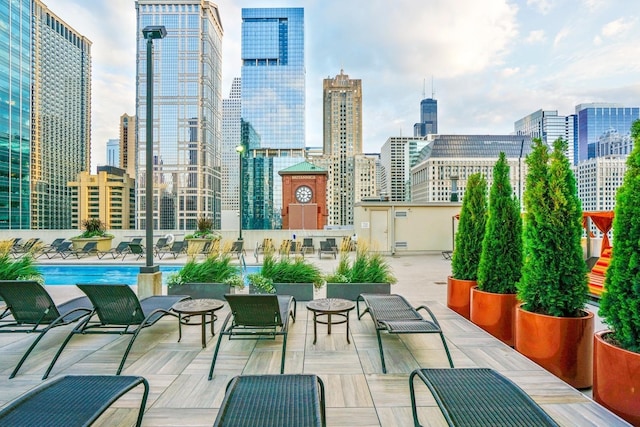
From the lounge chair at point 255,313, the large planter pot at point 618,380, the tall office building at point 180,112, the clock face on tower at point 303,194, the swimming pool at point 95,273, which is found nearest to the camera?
the large planter pot at point 618,380

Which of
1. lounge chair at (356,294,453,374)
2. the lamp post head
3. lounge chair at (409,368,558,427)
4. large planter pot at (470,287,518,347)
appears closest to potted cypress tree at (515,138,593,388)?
large planter pot at (470,287,518,347)

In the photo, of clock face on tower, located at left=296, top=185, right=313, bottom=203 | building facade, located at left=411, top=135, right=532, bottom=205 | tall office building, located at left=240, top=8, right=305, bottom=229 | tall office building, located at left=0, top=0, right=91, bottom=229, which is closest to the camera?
clock face on tower, located at left=296, top=185, right=313, bottom=203

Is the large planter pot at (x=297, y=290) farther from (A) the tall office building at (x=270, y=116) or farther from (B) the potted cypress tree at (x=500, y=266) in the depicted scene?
(A) the tall office building at (x=270, y=116)

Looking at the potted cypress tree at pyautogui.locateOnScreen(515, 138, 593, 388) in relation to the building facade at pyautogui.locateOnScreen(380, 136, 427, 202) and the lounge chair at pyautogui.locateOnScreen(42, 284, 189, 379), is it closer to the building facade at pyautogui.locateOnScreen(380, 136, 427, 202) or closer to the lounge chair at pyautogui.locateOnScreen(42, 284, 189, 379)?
the lounge chair at pyautogui.locateOnScreen(42, 284, 189, 379)

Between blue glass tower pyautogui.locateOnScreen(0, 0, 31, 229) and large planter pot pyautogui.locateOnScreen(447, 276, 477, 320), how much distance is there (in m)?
62.6

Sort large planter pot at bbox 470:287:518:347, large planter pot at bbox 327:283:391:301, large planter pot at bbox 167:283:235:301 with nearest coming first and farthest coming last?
1. large planter pot at bbox 470:287:518:347
2. large planter pot at bbox 167:283:235:301
3. large planter pot at bbox 327:283:391:301

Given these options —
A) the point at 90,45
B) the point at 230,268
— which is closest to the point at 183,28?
the point at 90,45

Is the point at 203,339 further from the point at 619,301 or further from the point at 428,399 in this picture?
the point at 619,301

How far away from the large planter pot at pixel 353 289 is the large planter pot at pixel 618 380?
304 cm

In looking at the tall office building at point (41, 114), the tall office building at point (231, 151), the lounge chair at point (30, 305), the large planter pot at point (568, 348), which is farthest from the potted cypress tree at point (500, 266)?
the tall office building at point (231, 151)

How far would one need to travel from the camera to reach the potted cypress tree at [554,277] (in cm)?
282

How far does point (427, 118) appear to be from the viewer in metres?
193

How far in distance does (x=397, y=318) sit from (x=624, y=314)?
74.7 inches

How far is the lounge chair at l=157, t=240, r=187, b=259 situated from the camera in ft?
40.7
